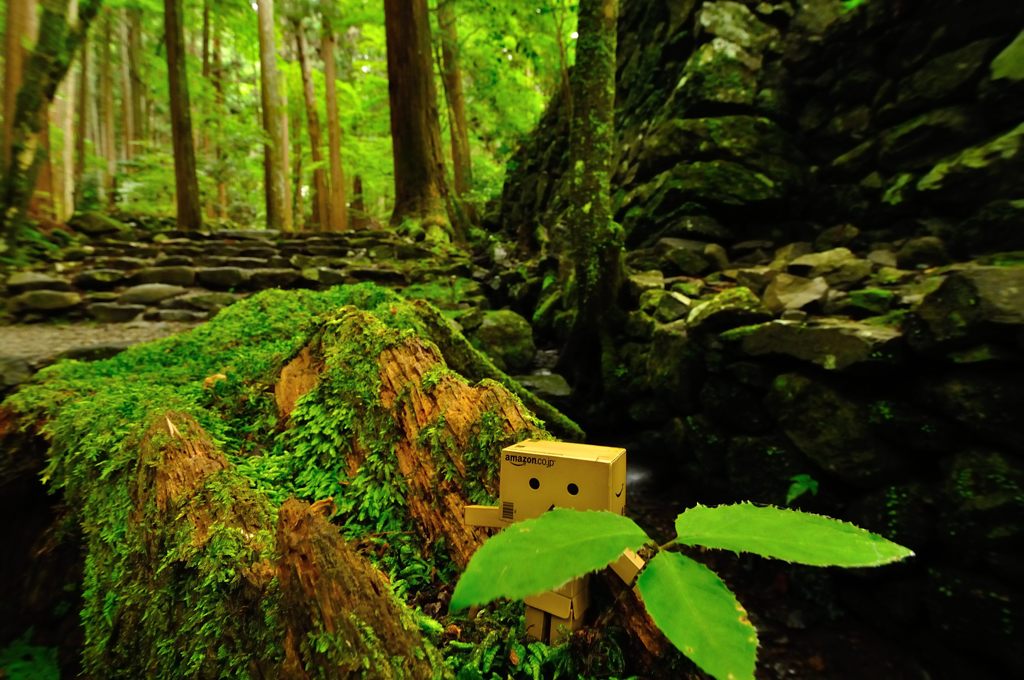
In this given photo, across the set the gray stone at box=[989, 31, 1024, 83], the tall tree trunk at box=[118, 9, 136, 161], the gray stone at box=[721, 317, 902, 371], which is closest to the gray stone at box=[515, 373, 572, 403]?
the gray stone at box=[721, 317, 902, 371]

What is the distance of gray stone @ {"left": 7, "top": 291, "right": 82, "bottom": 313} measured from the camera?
5641 mm

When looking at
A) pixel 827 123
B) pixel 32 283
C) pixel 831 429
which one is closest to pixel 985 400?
pixel 831 429

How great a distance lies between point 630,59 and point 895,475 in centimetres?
1005

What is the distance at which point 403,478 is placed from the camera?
177cm

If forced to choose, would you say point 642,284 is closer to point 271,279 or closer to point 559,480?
point 559,480

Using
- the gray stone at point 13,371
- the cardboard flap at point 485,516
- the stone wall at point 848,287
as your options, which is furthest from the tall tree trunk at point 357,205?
the cardboard flap at point 485,516

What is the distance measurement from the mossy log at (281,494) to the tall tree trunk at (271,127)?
12419mm

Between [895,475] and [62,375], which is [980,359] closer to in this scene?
[895,475]

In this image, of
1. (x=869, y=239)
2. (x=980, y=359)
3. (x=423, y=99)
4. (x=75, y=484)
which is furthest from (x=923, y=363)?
(x=423, y=99)

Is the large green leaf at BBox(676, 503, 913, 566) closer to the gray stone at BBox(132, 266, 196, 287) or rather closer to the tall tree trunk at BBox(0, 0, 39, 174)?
the gray stone at BBox(132, 266, 196, 287)

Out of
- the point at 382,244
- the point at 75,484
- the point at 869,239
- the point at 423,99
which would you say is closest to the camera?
the point at 75,484

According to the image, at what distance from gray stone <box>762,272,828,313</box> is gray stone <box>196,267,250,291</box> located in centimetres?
714

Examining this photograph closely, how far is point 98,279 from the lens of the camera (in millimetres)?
6473

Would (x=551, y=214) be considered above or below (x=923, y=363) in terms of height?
above
